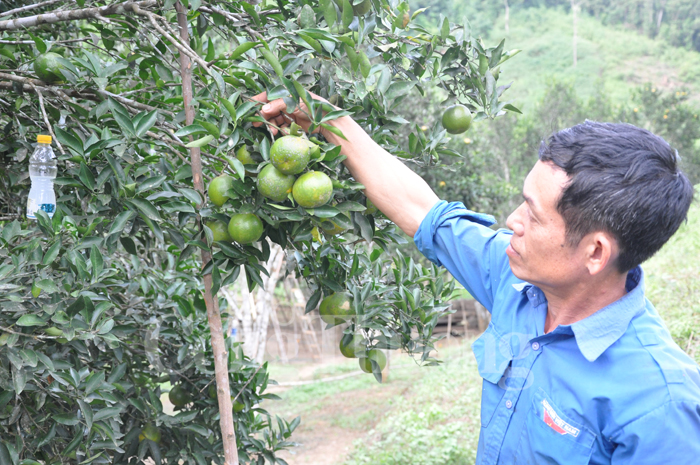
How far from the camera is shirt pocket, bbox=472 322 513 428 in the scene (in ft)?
→ 4.68

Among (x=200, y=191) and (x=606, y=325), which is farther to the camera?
(x=200, y=191)

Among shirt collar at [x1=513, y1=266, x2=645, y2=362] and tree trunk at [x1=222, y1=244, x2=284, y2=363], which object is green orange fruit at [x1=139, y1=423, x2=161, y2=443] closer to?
shirt collar at [x1=513, y1=266, x2=645, y2=362]

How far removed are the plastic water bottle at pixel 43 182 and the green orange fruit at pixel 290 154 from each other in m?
0.69

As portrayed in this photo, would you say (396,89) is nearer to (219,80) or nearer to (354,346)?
(219,80)

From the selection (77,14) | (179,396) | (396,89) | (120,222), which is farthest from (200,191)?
(179,396)

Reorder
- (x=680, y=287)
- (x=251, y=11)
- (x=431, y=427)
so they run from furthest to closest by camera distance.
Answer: (x=680, y=287), (x=431, y=427), (x=251, y=11)

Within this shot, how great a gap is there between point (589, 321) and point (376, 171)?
645 mm

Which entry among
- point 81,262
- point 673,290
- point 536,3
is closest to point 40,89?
point 81,262

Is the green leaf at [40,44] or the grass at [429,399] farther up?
the green leaf at [40,44]

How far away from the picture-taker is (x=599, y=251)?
123 cm

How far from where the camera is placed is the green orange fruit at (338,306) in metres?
1.70

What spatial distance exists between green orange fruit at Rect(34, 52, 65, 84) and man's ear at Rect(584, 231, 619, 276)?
152cm

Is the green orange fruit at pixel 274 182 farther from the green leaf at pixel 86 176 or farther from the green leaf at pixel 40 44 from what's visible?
the green leaf at pixel 40 44

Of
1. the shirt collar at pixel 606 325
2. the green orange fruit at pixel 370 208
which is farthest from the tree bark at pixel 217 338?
the shirt collar at pixel 606 325
